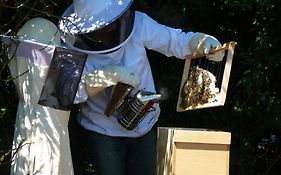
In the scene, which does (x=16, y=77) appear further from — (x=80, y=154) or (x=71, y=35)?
(x=80, y=154)

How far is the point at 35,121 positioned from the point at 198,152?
77 centimetres

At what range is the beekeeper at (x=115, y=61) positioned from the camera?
292 cm

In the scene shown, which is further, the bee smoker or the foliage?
the foliage

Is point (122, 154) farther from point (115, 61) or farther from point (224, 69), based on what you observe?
point (224, 69)

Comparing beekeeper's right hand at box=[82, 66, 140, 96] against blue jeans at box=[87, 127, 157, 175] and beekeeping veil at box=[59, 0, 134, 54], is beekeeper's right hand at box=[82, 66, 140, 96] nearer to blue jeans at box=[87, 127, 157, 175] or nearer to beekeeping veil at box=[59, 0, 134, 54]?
beekeeping veil at box=[59, 0, 134, 54]

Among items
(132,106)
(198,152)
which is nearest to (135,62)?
(132,106)

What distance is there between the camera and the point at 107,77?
2.87 metres

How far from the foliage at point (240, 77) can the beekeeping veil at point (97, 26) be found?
2.36 ft

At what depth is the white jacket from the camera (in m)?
3.03

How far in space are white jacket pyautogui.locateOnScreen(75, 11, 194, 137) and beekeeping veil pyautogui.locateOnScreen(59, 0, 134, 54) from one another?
0.07 metres

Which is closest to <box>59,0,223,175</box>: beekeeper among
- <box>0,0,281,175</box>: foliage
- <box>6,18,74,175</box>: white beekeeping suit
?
<box>6,18,74,175</box>: white beekeeping suit

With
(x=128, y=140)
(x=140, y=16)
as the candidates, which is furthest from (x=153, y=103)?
(x=140, y=16)

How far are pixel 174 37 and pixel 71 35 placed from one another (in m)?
0.57

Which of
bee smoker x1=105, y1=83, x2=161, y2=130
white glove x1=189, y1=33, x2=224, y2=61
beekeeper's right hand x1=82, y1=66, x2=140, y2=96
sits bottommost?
bee smoker x1=105, y1=83, x2=161, y2=130
